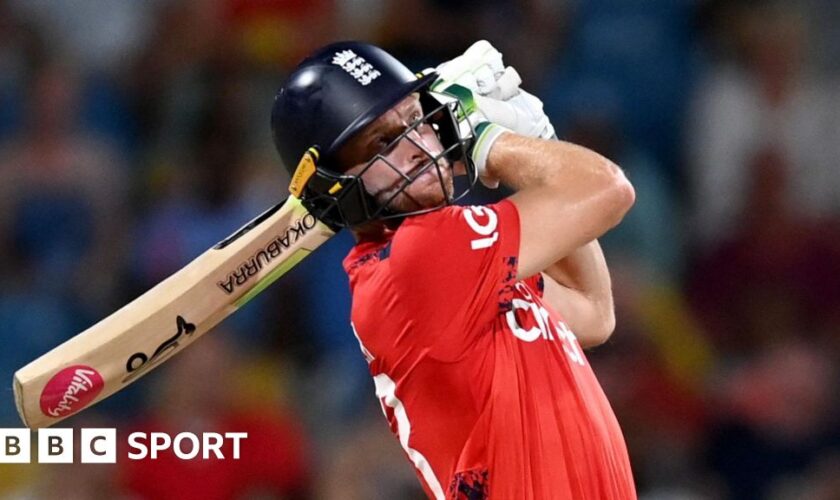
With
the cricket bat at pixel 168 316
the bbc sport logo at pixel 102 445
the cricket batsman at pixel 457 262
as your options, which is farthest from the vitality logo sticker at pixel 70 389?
the bbc sport logo at pixel 102 445

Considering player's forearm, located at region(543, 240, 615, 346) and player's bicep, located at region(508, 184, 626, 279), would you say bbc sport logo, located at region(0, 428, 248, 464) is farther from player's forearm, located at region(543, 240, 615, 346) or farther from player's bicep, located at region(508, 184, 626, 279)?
player's bicep, located at region(508, 184, 626, 279)

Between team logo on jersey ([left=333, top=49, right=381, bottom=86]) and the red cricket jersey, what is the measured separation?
1.12 feet

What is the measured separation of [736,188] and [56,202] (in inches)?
121

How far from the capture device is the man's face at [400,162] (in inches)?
104

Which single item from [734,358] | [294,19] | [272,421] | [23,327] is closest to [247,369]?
[272,421]

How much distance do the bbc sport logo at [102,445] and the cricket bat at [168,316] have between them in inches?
79.4

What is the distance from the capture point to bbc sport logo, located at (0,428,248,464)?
5.00m

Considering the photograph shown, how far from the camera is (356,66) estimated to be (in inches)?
107

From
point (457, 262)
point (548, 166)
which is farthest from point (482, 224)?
point (548, 166)

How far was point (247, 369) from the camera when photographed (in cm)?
520

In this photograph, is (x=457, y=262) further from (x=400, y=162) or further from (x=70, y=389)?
(x=70, y=389)

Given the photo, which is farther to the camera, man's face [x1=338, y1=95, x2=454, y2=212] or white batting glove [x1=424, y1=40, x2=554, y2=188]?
white batting glove [x1=424, y1=40, x2=554, y2=188]

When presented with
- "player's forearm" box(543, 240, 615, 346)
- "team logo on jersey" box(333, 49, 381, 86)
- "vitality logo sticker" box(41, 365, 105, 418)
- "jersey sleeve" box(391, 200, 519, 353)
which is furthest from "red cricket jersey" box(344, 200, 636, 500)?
"vitality logo sticker" box(41, 365, 105, 418)

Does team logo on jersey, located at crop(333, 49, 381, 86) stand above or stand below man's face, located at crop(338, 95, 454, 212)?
above
